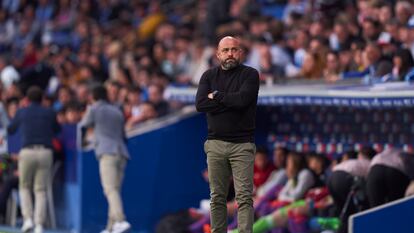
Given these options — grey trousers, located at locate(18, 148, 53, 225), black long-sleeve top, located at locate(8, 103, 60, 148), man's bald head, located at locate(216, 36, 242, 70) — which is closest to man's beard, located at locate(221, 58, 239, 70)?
man's bald head, located at locate(216, 36, 242, 70)

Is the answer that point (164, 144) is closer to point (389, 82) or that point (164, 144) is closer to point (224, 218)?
point (389, 82)

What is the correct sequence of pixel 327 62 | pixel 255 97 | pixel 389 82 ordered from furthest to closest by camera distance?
pixel 327 62
pixel 389 82
pixel 255 97

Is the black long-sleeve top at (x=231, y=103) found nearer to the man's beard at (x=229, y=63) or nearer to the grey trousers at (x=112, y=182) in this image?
the man's beard at (x=229, y=63)

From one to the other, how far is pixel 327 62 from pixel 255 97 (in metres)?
4.91

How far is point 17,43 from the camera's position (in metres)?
25.6

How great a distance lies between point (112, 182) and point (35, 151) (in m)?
1.38

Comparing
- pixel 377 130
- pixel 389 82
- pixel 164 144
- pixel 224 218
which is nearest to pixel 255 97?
pixel 224 218

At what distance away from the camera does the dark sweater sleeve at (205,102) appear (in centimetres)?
996

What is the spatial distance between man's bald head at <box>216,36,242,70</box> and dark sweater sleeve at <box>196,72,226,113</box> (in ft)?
0.93

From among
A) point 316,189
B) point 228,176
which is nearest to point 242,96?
point 228,176

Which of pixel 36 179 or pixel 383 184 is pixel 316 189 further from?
pixel 36 179

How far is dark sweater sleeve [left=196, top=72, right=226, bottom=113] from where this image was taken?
996 centimetres

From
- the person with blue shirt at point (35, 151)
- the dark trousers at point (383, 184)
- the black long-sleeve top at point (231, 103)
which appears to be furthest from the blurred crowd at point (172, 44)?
the black long-sleeve top at point (231, 103)

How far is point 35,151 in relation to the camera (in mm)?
14750
